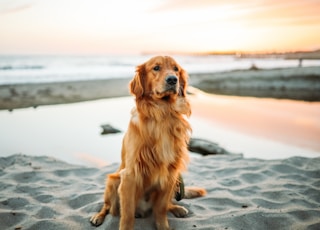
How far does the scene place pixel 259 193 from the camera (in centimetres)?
369

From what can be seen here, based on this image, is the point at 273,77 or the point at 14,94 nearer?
the point at 14,94

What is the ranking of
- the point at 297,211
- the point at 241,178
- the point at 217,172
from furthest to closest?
the point at 217,172
the point at 241,178
the point at 297,211

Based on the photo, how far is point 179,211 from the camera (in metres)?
3.21

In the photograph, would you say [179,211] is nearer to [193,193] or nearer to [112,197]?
[193,193]

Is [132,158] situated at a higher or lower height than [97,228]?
higher

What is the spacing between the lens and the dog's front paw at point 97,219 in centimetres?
295

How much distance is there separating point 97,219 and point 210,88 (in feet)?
41.9

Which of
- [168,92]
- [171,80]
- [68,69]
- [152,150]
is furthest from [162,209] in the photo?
[68,69]

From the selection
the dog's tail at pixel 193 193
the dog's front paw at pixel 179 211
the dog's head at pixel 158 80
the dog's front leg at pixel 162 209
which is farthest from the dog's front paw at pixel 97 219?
the dog's head at pixel 158 80

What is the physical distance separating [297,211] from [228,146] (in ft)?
9.54

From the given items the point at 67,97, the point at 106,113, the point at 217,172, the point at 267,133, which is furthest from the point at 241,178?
the point at 67,97

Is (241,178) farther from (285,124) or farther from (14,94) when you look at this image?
(14,94)

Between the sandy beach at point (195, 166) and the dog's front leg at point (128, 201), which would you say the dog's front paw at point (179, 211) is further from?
the dog's front leg at point (128, 201)

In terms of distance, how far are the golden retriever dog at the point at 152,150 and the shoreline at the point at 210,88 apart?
281 inches
